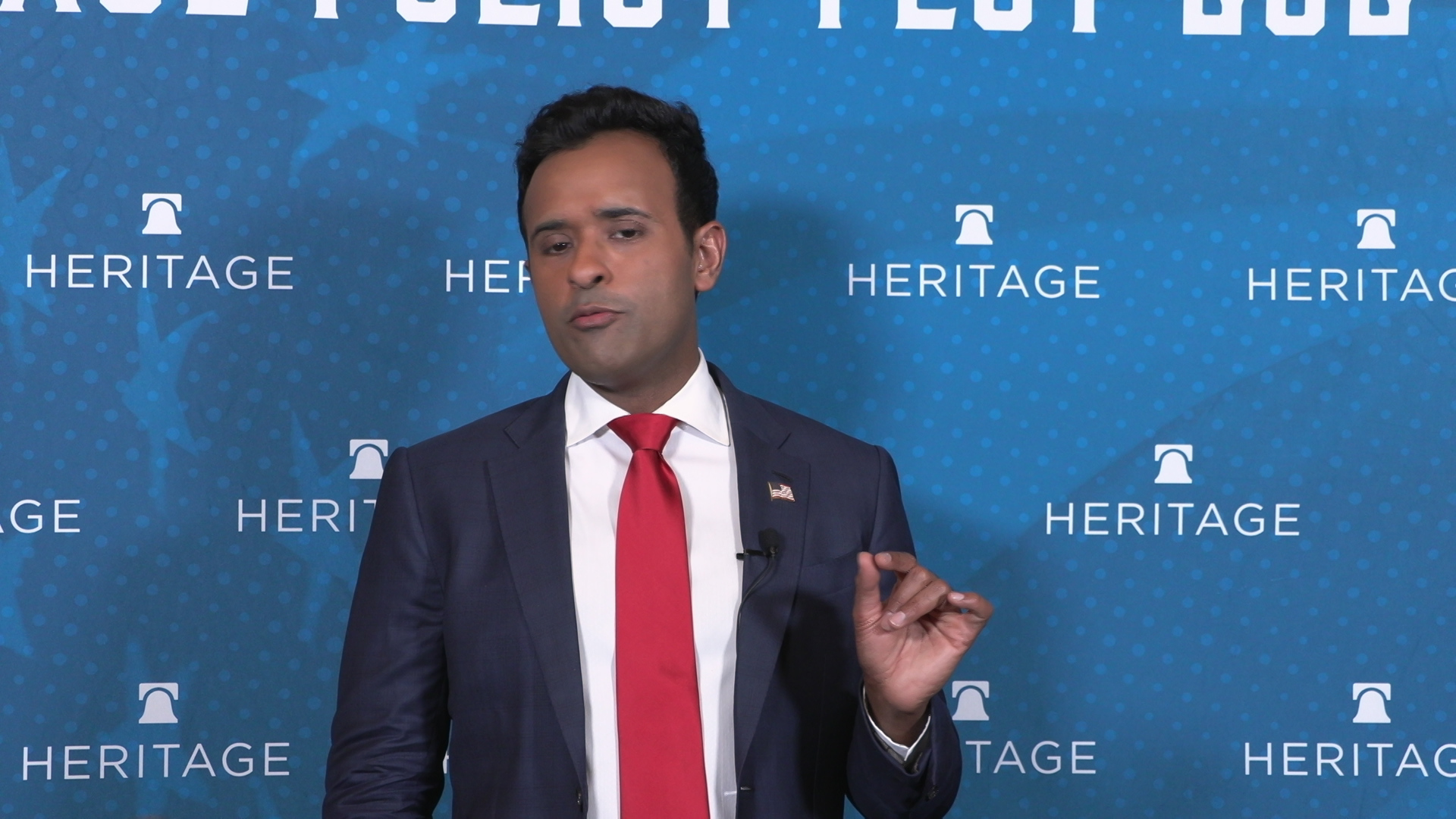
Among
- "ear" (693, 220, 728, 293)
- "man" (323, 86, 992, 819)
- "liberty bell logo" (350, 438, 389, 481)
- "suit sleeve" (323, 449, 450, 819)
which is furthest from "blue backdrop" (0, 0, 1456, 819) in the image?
"suit sleeve" (323, 449, 450, 819)

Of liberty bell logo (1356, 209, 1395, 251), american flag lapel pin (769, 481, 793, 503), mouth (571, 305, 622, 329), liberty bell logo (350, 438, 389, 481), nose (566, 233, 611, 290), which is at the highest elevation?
liberty bell logo (1356, 209, 1395, 251)

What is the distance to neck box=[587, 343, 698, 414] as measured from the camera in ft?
6.55

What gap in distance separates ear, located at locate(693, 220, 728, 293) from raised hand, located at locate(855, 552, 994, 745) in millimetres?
596

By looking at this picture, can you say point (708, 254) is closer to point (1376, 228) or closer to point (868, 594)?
point (868, 594)

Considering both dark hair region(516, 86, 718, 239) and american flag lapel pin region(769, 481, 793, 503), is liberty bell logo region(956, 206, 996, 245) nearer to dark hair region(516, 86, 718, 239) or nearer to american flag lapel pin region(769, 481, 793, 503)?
dark hair region(516, 86, 718, 239)

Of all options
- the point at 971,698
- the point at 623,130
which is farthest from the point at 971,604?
the point at 971,698

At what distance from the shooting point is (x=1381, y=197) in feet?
9.37

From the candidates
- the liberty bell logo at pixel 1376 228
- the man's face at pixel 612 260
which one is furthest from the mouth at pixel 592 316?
the liberty bell logo at pixel 1376 228

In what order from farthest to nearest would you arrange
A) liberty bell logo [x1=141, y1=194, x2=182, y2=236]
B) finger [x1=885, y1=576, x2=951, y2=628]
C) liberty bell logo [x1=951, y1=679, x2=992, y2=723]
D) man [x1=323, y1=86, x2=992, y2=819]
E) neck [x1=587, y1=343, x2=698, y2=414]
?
liberty bell logo [x1=951, y1=679, x2=992, y2=723] < liberty bell logo [x1=141, y1=194, x2=182, y2=236] < neck [x1=587, y1=343, x2=698, y2=414] < man [x1=323, y1=86, x2=992, y2=819] < finger [x1=885, y1=576, x2=951, y2=628]

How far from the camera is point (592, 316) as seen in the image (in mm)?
1898

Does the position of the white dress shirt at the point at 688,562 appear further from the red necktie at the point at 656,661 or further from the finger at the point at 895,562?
the finger at the point at 895,562

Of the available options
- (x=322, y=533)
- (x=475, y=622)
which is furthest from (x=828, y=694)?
(x=322, y=533)

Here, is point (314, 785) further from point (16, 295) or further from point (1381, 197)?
point (1381, 197)

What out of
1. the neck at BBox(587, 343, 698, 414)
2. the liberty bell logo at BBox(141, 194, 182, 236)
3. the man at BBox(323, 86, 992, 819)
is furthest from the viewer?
the liberty bell logo at BBox(141, 194, 182, 236)
